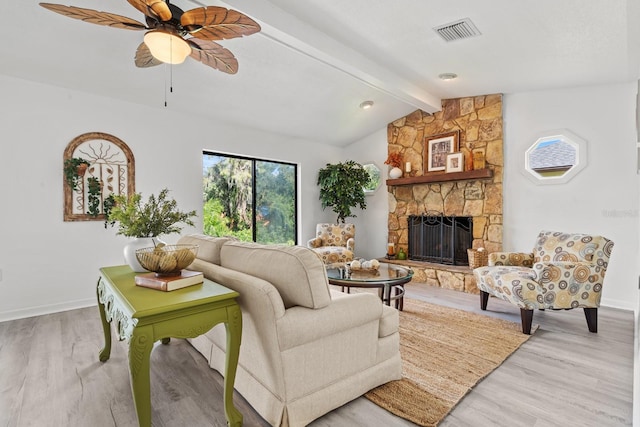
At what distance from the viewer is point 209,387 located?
6.78ft

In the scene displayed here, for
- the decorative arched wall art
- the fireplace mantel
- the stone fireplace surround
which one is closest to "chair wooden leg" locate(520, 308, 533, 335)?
the stone fireplace surround

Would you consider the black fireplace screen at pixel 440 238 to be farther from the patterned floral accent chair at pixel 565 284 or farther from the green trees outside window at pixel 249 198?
the green trees outside window at pixel 249 198

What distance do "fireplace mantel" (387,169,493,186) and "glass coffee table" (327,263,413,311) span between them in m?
2.02

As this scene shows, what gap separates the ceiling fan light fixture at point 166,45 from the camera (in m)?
2.02

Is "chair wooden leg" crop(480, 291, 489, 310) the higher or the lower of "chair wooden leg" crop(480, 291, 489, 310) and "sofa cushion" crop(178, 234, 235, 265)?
the lower

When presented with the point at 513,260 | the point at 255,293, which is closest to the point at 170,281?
the point at 255,293

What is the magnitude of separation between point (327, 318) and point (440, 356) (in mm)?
1323

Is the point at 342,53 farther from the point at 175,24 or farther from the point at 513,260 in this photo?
the point at 513,260

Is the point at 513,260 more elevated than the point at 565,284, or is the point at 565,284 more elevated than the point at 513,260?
the point at 513,260

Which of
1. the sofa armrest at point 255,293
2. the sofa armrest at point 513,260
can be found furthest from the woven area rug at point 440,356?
the sofa armrest at point 255,293

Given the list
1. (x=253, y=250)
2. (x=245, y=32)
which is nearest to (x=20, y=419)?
(x=253, y=250)

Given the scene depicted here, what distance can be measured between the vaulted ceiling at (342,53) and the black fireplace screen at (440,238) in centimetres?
186

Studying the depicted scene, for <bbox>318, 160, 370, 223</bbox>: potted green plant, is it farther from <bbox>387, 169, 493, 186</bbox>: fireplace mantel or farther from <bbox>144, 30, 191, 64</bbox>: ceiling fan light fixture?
<bbox>144, 30, 191, 64</bbox>: ceiling fan light fixture

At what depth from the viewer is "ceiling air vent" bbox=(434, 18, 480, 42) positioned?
2816 mm
